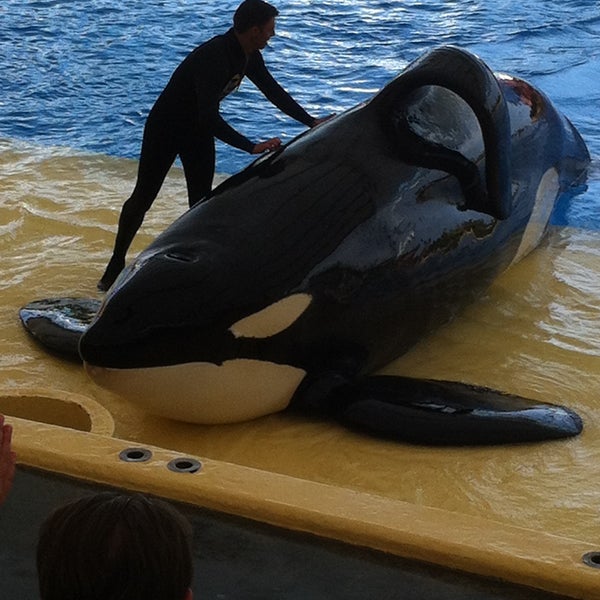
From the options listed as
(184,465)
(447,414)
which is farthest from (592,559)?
(447,414)

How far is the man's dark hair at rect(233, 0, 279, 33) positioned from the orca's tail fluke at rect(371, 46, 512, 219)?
115 cm

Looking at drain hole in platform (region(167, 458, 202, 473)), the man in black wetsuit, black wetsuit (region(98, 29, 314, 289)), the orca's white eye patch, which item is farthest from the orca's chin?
black wetsuit (region(98, 29, 314, 289))

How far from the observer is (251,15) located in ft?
20.4

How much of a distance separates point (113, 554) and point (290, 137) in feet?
29.4

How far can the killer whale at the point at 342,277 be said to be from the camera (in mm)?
4578

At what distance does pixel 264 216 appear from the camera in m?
4.91

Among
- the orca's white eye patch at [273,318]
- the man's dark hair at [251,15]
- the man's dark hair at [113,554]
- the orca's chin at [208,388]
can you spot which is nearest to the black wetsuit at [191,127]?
the man's dark hair at [251,15]

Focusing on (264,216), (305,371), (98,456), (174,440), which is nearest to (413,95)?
(264,216)

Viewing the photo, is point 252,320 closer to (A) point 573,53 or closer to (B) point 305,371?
(B) point 305,371

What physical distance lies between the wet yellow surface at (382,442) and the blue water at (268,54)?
1.93 meters

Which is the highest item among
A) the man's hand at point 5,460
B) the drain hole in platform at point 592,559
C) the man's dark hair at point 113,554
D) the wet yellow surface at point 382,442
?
the man's dark hair at point 113,554

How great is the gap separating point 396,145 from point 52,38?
999cm

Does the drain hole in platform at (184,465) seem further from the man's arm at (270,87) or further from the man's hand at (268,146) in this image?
the man's arm at (270,87)

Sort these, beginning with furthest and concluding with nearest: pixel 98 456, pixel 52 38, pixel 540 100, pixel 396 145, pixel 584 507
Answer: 1. pixel 52 38
2. pixel 540 100
3. pixel 396 145
4. pixel 584 507
5. pixel 98 456
